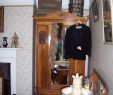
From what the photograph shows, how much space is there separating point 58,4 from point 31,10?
1.57 feet

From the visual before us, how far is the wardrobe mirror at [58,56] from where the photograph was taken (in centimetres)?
361

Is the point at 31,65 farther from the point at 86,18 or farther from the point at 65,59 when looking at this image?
the point at 86,18

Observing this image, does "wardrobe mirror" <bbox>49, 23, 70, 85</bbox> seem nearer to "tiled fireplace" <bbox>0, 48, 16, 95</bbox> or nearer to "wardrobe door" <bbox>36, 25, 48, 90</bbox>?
"wardrobe door" <bbox>36, 25, 48, 90</bbox>

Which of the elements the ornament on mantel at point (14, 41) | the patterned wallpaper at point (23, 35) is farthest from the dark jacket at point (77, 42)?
the ornament on mantel at point (14, 41)

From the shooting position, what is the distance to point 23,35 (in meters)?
3.79

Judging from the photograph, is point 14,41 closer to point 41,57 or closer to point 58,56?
point 41,57

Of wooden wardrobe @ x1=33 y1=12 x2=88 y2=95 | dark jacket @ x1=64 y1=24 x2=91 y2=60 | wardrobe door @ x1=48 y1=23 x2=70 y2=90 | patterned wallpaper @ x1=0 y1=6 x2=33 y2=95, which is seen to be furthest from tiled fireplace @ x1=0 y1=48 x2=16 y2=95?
dark jacket @ x1=64 y1=24 x2=91 y2=60

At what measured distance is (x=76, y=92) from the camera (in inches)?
75.6

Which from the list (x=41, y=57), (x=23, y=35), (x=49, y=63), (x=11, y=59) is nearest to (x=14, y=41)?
(x=23, y=35)

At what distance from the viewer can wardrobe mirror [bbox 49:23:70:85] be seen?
3.61 m

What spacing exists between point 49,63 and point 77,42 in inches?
23.1

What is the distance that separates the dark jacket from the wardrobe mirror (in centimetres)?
11

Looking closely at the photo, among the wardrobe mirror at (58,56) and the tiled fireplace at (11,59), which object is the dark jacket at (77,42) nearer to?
the wardrobe mirror at (58,56)

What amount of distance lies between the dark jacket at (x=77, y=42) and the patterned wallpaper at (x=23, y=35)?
2.18 ft
